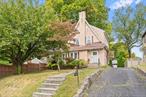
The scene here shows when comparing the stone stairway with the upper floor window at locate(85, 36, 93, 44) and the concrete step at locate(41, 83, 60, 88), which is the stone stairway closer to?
the concrete step at locate(41, 83, 60, 88)

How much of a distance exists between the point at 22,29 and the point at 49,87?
31.7 ft

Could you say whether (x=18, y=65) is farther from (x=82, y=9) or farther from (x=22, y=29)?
(x=82, y=9)

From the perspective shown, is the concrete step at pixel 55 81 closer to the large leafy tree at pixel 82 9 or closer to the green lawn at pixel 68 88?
the green lawn at pixel 68 88

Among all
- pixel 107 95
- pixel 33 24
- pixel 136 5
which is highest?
pixel 136 5

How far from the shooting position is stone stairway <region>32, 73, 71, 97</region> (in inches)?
691

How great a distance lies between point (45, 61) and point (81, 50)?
702 centimetres

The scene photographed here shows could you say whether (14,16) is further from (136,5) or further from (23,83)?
(136,5)

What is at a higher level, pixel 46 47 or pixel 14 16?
pixel 14 16

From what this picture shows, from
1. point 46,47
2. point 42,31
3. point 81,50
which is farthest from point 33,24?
point 81,50

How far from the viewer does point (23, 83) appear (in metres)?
21.4

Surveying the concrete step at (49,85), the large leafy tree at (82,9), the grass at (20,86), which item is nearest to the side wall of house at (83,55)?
the large leafy tree at (82,9)

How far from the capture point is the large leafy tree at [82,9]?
5341 centimetres

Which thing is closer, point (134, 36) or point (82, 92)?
point (82, 92)

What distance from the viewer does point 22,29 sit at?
27.0 metres
